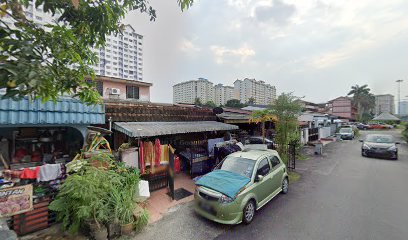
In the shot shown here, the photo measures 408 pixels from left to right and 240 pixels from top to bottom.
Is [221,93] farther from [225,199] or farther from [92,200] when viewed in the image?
[92,200]

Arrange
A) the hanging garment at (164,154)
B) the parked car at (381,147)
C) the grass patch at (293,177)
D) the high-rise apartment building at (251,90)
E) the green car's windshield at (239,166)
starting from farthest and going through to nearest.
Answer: the high-rise apartment building at (251,90) → the parked car at (381,147) → the grass patch at (293,177) → the hanging garment at (164,154) → the green car's windshield at (239,166)

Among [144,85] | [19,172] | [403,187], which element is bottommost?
[403,187]

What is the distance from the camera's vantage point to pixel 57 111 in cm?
479

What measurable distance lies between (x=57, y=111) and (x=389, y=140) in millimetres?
17680

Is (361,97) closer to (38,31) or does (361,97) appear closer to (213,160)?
(213,160)

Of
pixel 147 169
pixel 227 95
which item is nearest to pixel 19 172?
pixel 147 169

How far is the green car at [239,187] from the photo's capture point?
4.30 meters

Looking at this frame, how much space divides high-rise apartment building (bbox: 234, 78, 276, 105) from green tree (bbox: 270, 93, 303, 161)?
59.7 meters

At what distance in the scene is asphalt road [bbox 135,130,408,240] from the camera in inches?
164

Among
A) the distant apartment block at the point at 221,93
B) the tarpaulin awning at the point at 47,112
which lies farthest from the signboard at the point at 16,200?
the distant apartment block at the point at 221,93

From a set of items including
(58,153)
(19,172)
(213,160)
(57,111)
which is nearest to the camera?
(19,172)

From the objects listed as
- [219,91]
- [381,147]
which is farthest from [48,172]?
Result: [219,91]

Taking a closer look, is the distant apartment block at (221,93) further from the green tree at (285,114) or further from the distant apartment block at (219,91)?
the green tree at (285,114)

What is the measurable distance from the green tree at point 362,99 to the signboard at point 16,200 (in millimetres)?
74012
